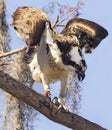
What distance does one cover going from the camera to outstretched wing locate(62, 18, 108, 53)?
24.7ft

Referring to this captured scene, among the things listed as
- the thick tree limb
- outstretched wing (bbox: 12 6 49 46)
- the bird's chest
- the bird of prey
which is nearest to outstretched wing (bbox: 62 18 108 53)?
the bird of prey

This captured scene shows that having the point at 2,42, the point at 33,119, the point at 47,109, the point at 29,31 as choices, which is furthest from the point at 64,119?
the point at 2,42

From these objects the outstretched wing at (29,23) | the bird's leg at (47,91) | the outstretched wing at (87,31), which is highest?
the outstretched wing at (29,23)

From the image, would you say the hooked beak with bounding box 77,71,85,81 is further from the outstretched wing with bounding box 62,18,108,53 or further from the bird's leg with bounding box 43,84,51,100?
the outstretched wing with bounding box 62,18,108,53

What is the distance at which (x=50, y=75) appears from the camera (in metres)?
7.52

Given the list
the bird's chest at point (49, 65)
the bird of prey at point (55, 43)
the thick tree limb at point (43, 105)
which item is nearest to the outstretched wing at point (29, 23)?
the bird of prey at point (55, 43)

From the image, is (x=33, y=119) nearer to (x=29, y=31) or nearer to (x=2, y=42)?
(x=2, y=42)

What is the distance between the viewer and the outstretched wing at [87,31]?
7.52m

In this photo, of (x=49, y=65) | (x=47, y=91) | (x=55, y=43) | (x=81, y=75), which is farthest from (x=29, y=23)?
(x=47, y=91)

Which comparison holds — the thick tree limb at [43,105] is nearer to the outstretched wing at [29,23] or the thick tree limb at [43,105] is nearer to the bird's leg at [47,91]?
the bird's leg at [47,91]

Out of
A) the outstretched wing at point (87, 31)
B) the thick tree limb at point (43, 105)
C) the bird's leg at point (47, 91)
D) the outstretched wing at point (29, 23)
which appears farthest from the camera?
the outstretched wing at point (87, 31)

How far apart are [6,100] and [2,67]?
0.28 metres

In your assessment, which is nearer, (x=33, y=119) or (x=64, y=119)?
(x=64, y=119)

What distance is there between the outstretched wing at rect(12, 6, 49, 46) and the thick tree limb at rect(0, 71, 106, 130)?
34cm
